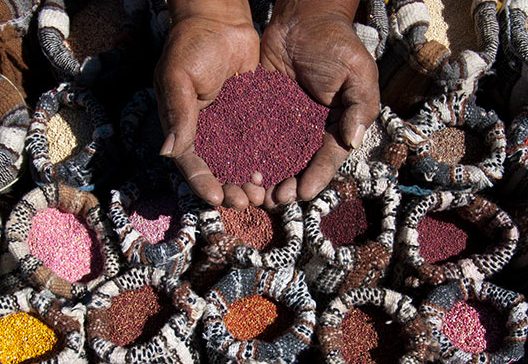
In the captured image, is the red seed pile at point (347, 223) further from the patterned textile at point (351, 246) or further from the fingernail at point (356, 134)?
the fingernail at point (356, 134)

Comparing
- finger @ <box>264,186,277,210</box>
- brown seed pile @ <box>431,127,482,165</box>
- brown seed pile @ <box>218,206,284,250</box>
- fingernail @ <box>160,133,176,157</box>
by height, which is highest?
fingernail @ <box>160,133,176,157</box>

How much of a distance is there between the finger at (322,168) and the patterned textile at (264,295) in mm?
223

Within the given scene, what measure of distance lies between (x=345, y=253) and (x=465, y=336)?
384mm

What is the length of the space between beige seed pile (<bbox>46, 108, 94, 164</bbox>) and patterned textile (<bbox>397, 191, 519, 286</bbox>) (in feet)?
3.43

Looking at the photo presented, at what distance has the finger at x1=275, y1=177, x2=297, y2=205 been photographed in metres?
1.80

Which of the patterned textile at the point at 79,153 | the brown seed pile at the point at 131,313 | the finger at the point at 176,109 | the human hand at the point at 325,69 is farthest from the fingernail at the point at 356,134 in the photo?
the patterned textile at the point at 79,153

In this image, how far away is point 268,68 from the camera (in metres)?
2.06

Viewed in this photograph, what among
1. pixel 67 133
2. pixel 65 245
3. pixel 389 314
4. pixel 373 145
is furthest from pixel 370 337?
pixel 67 133

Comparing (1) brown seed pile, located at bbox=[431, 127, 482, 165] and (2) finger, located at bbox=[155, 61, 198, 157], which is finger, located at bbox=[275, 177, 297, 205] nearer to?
(2) finger, located at bbox=[155, 61, 198, 157]

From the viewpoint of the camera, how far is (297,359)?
5.68ft

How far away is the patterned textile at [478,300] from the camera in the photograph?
1708 millimetres

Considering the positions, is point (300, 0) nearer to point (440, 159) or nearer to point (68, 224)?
point (440, 159)

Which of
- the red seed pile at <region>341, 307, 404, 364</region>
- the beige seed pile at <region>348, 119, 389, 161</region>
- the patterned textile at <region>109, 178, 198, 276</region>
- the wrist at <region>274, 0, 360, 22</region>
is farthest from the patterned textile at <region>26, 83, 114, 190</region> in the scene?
the red seed pile at <region>341, 307, 404, 364</region>

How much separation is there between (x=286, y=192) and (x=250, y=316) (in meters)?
0.35
